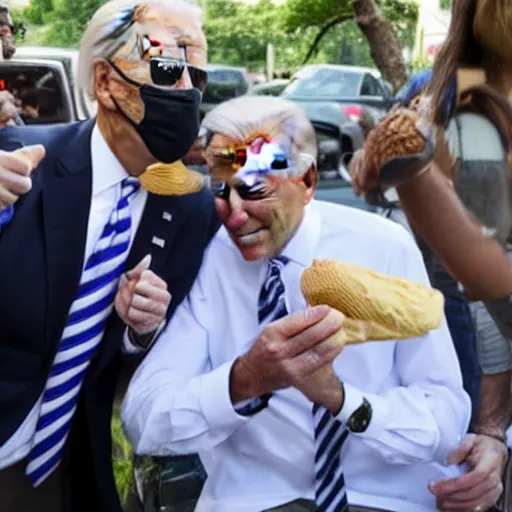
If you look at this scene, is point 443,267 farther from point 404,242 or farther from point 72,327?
point 72,327

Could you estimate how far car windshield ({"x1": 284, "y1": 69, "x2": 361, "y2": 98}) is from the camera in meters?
1.84

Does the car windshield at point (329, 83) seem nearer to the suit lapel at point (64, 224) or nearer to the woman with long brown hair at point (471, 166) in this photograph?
the woman with long brown hair at point (471, 166)

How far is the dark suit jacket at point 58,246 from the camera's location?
1.94 meters

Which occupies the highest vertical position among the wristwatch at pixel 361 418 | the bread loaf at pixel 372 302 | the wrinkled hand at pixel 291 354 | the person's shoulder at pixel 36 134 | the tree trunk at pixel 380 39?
the tree trunk at pixel 380 39

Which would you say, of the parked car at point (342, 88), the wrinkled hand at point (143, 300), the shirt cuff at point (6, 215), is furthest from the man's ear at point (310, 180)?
the shirt cuff at point (6, 215)

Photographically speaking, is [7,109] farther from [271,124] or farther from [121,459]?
[121,459]

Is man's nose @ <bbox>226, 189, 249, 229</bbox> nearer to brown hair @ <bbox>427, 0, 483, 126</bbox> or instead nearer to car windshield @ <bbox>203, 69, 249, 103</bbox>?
car windshield @ <bbox>203, 69, 249, 103</bbox>

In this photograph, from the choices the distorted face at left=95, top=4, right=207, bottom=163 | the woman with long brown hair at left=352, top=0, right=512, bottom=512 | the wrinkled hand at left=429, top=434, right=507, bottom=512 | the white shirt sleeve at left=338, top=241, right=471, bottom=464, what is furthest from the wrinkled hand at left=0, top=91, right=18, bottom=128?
Answer: the wrinkled hand at left=429, top=434, right=507, bottom=512

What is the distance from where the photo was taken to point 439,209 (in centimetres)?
175

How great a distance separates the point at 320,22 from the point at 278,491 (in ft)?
2.75

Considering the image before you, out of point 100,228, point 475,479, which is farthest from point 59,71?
point 475,479

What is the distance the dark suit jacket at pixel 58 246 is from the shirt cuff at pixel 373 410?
0.36 meters

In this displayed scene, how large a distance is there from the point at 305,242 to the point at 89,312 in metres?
0.44

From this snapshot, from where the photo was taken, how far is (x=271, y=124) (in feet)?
5.87
